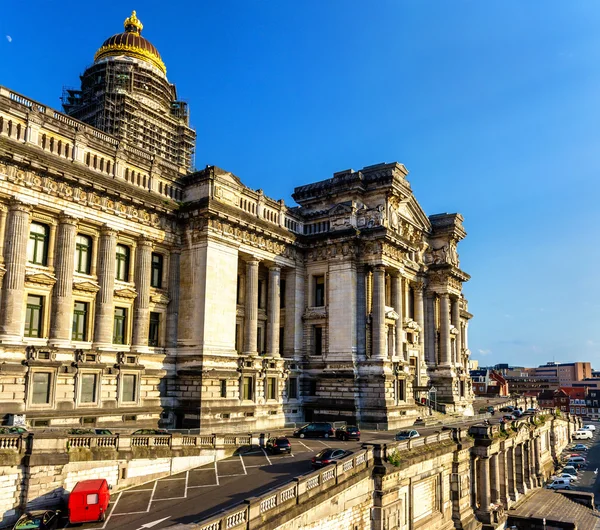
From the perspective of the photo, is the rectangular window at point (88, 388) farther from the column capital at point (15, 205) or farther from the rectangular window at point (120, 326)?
the column capital at point (15, 205)

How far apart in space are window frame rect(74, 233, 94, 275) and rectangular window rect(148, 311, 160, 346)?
7375 mm

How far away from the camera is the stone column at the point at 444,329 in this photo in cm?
7831

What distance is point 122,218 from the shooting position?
44281 millimetres

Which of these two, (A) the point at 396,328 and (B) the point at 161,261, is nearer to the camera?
(B) the point at 161,261

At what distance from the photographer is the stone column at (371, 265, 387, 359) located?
56.7 metres

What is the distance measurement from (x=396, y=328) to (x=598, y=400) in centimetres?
14255

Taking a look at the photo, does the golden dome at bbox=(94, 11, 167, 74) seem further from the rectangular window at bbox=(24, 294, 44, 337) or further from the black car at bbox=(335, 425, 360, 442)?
the black car at bbox=(335, 425, 360, 442)

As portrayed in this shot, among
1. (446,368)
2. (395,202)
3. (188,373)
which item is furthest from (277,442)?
(446,368)

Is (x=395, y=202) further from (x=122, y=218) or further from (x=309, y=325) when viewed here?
(x=122, y=218)

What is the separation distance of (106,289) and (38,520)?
21673mm

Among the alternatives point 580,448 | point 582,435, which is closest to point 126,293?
point 580,448

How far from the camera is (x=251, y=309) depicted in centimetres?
5338

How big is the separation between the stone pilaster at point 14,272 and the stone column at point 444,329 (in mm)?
56822

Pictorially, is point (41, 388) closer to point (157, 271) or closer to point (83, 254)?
point (83, 254)
